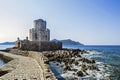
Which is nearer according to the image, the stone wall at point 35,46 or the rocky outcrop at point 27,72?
the rocky outcrop at point 27,72

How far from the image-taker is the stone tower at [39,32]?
2637 inches

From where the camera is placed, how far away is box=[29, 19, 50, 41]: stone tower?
6699cm

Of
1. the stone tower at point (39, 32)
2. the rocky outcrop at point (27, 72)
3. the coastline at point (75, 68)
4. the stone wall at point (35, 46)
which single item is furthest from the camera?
the stone tower at point (39, 32)

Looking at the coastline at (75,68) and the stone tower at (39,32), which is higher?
the stone tower at (39,32)

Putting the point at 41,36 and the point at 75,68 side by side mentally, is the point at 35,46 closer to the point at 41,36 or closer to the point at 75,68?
the point at 41,36

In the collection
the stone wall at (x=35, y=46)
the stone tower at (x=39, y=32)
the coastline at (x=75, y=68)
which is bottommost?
the coastline at (x=75, y=68)

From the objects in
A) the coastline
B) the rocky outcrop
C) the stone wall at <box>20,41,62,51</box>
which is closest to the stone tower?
the stone wall at <box>20,41,62,51</box>

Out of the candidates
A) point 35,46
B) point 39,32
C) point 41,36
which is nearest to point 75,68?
point 35,46

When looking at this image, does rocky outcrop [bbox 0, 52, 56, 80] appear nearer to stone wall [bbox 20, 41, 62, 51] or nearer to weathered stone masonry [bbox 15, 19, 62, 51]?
stone wall [bbox 20, 41, 62, 51]

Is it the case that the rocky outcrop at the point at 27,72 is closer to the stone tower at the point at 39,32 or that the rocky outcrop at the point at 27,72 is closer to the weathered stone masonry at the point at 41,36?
the weathered stone masonry at the point at 41,36

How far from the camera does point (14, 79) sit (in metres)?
14.4

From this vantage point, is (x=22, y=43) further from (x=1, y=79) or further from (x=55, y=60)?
(x=1, y=79)

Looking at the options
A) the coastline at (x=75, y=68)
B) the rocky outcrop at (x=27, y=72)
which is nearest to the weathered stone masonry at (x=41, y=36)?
the coastline at (x=75, y=68)

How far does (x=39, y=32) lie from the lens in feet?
218
